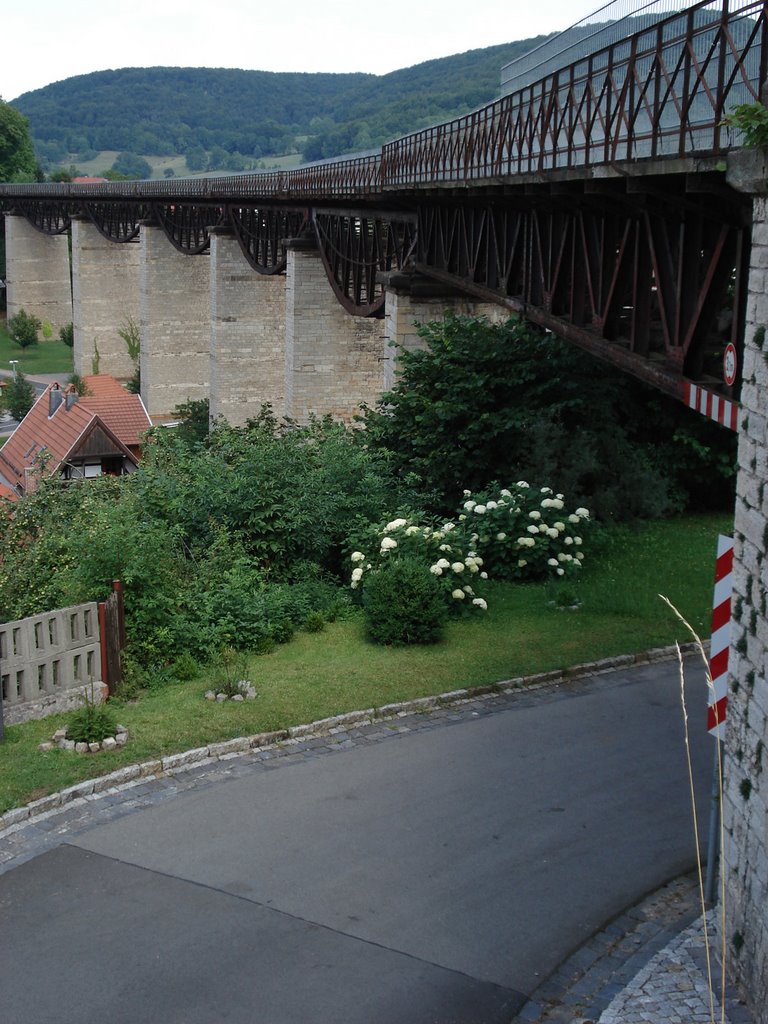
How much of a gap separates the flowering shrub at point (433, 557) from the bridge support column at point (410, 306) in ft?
33.3

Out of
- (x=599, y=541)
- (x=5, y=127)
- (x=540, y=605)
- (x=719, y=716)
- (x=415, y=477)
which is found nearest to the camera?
(x=719, y=716)

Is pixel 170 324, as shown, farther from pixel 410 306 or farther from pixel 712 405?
pixel 712 405

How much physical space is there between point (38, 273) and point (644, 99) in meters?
76.2

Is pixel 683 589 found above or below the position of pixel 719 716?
below

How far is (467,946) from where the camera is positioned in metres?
8.66

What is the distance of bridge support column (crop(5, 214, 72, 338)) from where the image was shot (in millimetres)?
80250

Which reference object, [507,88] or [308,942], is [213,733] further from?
[507,88]

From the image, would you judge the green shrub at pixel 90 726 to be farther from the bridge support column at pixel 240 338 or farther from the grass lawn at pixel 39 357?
the grass lawn at pixel 39 357

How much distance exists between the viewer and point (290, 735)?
40.8ft

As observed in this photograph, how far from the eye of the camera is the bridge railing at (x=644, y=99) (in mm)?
9969

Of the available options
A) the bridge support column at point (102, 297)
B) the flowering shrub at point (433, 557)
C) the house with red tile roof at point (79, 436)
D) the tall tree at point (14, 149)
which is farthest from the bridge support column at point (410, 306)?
the tall tree at point (14, 149)

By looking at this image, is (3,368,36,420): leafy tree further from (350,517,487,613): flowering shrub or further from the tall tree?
the tall tree

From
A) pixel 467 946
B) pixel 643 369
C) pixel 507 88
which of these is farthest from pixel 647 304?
pixel 507 88

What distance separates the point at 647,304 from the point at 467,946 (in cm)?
683
